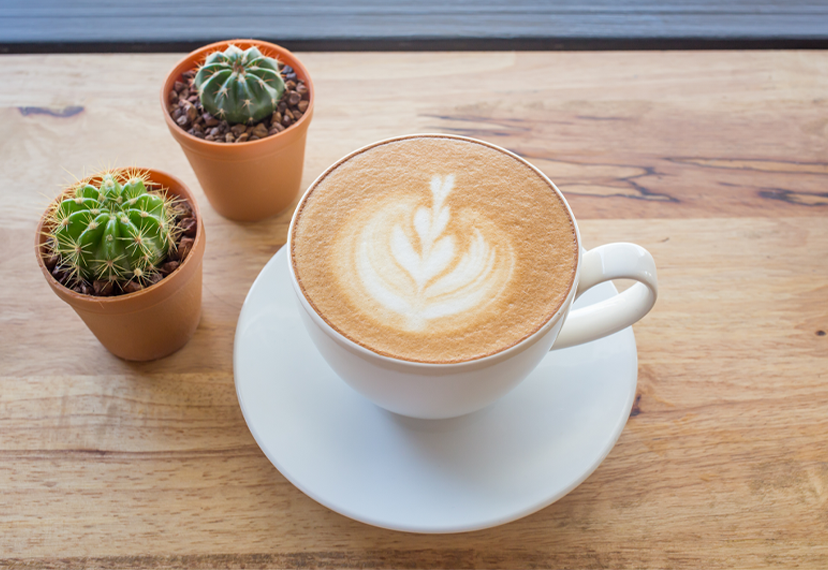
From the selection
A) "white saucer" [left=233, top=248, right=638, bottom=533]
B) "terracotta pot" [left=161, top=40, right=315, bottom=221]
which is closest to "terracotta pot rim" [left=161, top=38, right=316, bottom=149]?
"terracotta pot" [left=161, top=40, right=315, bottom=221]

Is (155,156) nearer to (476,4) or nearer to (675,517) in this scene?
(476,4)

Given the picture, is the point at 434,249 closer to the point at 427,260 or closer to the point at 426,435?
the point at 427,260

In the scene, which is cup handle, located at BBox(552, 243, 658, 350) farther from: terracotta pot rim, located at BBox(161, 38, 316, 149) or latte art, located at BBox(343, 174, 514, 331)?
terracotta pot rim, located at BBox(161, 38, 316, 149)

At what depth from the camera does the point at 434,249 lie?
0.76 metres

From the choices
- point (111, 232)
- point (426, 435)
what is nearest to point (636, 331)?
point (426, 435)

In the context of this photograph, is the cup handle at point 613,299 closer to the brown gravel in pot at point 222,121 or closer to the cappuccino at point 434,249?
the cappuccino at point 434,249

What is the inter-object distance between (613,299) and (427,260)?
253 mm

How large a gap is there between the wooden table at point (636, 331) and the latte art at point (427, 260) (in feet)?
1.03

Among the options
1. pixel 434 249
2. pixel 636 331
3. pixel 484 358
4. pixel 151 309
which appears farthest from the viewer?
pixel 636 331

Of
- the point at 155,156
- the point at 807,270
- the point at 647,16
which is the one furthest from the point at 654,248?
A: the point at 155,156

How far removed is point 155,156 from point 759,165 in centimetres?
117

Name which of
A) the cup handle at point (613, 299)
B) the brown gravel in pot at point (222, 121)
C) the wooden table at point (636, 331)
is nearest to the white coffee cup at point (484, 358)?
the cup handle at point (613, 299)

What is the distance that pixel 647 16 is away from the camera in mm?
1480

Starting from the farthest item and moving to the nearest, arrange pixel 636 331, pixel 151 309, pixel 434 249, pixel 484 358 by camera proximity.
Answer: pixel 636 331 → pixel 151 309 → pixel 434 249 → pixel 484 358
